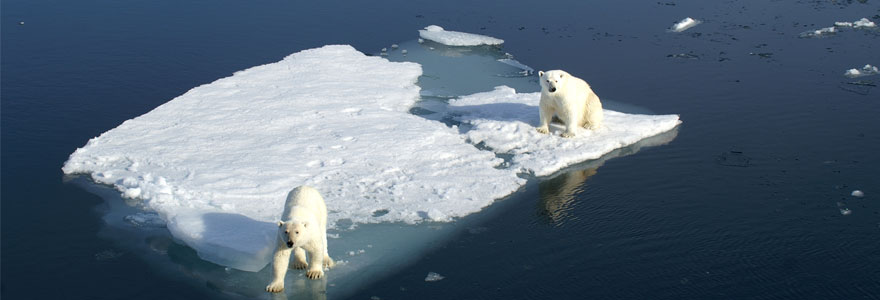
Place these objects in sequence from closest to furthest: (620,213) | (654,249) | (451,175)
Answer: (654,249) < (620,213) < (451,175)

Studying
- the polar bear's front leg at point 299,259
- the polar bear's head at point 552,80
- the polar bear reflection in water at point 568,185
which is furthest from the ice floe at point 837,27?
the polar bear's front leg at point 299,259

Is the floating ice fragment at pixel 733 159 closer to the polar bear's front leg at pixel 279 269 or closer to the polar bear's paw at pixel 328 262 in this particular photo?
the polar bear's paw at pixel 328 262

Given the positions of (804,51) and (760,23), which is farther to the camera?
(760,23)

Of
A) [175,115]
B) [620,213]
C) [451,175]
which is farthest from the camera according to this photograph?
[175,115]

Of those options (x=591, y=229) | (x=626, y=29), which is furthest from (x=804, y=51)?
(x=591, y=229)

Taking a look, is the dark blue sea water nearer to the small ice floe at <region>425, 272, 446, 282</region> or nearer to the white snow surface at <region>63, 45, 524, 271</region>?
the small ice floe at <region>425, 272, 446, 282</region>

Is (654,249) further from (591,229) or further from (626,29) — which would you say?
(626,29)

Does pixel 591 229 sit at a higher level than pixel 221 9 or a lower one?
lower
